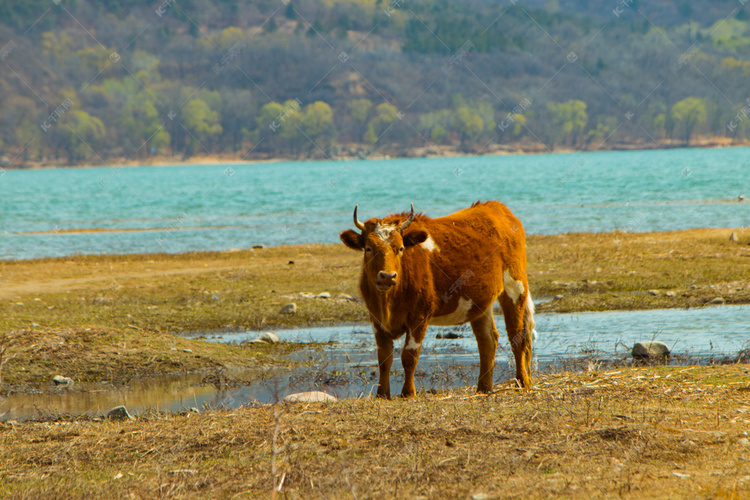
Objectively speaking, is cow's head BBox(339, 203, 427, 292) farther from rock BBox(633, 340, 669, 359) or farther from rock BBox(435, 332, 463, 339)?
rock BBox(435, 332, 463, 339)

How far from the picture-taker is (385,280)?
887 cm

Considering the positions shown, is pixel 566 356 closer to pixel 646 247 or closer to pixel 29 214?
pixel 646 247

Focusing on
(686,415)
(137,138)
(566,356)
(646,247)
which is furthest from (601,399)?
(137,138)

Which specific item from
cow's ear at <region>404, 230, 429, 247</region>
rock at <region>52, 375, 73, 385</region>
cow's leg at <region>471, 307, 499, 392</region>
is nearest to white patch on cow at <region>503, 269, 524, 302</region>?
cow's leg at <region>471, 307, 499, 392</region>

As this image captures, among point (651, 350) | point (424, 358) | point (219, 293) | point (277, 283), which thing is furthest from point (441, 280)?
point (277, 283)

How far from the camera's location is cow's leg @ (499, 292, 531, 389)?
1055 centimetres

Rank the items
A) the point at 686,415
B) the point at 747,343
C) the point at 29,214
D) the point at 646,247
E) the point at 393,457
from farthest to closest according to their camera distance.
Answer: the point at 29,214 → the point at 646,247 → the point at 747,343 → the point at 686,415 → the point at 393,457

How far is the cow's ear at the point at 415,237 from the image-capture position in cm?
959

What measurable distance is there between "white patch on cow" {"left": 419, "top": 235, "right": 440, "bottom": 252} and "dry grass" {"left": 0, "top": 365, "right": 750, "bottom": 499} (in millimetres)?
1884

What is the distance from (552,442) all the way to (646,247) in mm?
21328

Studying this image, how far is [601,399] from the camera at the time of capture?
352 inches

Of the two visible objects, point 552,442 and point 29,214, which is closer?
point 552,442

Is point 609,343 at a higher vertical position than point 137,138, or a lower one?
lower

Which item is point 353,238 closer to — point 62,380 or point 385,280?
point 385,280
